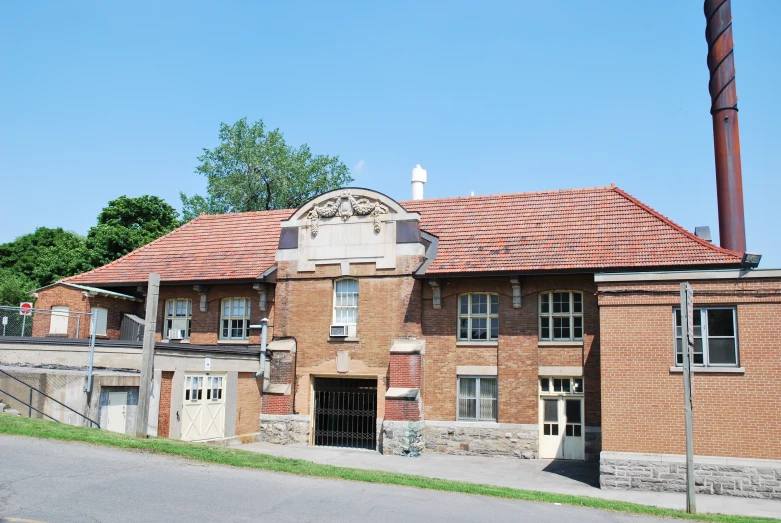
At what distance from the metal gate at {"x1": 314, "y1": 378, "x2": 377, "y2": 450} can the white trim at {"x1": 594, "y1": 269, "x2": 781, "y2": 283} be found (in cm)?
901

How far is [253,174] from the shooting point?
44750 millimetres

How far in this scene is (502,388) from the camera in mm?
21969

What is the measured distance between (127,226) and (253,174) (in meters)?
7.90

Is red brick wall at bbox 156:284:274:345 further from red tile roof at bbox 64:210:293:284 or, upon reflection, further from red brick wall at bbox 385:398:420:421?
red brick wall at bbox 385:398:420:421

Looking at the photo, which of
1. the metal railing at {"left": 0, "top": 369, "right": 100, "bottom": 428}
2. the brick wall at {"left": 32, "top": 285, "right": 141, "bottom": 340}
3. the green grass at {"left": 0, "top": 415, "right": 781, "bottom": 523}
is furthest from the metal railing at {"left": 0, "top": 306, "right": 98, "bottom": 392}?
the green grass at {"left": 0, "top": 415, "right": 781, "bottom": 523}

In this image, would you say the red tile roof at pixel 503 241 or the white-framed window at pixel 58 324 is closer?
the red tile roof at pixel 503 241

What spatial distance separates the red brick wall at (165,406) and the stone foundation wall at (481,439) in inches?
295

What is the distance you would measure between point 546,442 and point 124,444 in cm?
1208

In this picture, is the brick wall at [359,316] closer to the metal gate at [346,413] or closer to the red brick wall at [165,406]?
the metal gate at [346,413]

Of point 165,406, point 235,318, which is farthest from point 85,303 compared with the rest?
point 165,406

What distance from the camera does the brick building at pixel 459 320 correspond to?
17.5 m

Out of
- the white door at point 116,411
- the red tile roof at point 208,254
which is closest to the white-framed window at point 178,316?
the red tile roof at point 208,254

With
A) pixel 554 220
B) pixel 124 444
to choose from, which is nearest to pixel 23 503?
pixel 124 444

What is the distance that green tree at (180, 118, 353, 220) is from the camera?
44.3m
